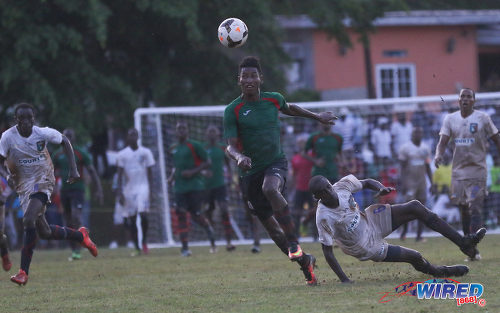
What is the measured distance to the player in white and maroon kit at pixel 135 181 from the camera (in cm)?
1750

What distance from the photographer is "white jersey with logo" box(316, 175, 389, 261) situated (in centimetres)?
924

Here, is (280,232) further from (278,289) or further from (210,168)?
(210,168)

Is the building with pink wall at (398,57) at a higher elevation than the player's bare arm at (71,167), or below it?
higher

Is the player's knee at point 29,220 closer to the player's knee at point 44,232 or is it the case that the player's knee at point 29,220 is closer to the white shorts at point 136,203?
the player's knee at point 44,232

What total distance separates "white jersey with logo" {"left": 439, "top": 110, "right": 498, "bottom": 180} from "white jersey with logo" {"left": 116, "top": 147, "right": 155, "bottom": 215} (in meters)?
6.87

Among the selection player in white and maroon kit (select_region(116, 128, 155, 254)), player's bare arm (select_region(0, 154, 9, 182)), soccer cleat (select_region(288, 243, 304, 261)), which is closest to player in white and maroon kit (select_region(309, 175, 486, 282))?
soccer cleat (select_region(288, 243, 304, 261))

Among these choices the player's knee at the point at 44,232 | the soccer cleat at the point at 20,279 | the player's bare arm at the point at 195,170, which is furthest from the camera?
the player's bare arm at the point at 195,170

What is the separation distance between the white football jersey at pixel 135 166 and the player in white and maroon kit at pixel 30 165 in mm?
5885

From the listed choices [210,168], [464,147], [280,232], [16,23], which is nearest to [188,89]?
[16,23]

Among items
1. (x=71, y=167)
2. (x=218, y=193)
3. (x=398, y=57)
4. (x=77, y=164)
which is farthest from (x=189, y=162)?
(x=398, y=57)

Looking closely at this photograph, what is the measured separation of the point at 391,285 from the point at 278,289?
1.21 metres

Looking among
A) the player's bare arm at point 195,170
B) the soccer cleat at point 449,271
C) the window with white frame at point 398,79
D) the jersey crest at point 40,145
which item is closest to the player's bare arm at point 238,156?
the soccer cleat at point 449,271

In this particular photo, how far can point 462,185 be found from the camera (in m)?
12.6

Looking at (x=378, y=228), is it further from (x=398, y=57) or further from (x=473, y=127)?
(x=398, y=57)
